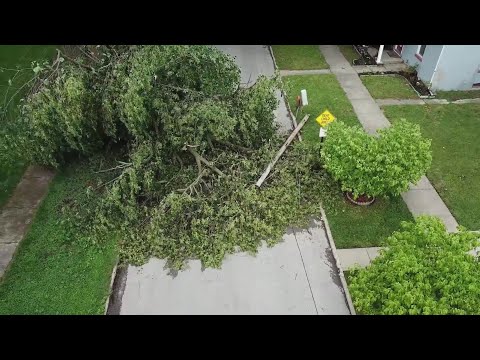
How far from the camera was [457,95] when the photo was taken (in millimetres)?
13617

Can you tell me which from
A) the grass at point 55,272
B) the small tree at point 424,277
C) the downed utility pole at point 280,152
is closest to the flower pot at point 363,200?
the downed utility pole at point 280,152

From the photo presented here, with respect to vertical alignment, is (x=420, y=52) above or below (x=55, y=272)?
below

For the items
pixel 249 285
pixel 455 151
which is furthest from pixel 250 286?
pixel 455 151

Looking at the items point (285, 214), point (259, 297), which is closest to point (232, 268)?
point (259, 297)

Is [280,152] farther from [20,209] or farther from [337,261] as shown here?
[20,209]

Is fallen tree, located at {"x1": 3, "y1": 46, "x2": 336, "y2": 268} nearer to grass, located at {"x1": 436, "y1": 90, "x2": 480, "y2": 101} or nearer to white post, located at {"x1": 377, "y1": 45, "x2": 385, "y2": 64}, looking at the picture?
grass, located at {"x1": 436, "y1": 90, "x2": 480, "y2": 101}

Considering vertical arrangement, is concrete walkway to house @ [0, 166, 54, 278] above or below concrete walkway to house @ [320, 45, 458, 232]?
above

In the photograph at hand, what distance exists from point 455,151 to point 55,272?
1021 centimetres

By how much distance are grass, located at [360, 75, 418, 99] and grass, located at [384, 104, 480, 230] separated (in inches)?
29.2

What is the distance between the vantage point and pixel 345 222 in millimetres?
9391

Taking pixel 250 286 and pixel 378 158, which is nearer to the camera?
pixel 250 286

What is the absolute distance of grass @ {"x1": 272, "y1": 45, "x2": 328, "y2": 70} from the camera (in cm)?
1549

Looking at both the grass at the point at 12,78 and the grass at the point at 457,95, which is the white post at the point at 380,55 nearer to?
the grass at the point at 457,95

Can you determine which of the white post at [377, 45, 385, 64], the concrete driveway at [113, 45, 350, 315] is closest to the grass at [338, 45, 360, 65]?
the white post at [377, 45, 385, 64]
